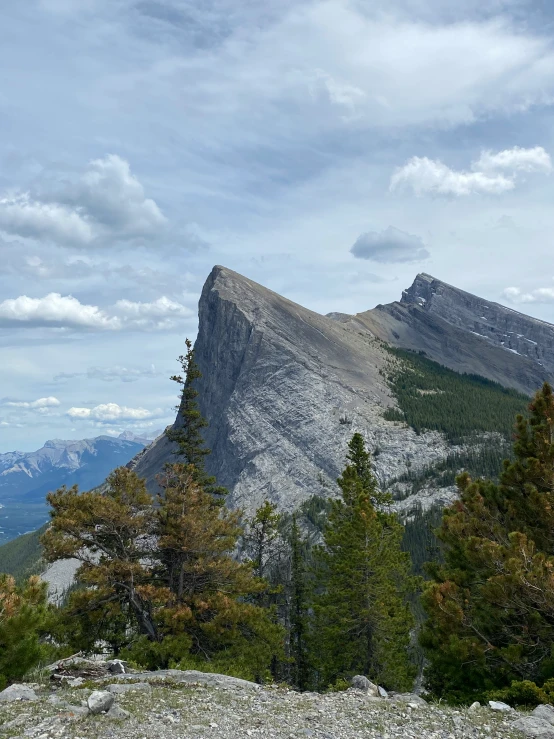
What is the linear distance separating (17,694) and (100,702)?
10.6 ft

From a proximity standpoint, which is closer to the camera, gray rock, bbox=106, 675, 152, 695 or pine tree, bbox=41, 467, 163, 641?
gray rock, bbox=106, 675, 152, 695

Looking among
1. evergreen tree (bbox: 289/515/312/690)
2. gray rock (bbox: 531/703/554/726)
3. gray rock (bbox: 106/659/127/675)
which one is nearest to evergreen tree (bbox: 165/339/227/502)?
evergreen tree (bbox: 289/515/312/690)

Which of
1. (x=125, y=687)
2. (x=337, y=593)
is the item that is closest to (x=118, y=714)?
(x=125, y=687)

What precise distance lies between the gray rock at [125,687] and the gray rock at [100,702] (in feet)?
6.07

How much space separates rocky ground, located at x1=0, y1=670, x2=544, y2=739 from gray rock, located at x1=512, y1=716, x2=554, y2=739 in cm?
2

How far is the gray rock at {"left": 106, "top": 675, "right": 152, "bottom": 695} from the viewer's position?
13055 mm

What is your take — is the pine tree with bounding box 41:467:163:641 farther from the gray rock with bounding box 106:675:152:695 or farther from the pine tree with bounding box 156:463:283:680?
the gray rock with bounding box 106:675:152:695

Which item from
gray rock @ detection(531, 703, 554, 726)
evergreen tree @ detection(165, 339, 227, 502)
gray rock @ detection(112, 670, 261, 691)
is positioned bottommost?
gray rock @ detection(112, 670, 261, 691)

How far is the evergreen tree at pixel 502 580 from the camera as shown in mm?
A: 15289

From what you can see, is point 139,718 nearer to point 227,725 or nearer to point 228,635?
point 227,725

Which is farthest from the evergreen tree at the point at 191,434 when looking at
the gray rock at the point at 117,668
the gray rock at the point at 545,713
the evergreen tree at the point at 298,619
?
the gray rock at the point at 545,713

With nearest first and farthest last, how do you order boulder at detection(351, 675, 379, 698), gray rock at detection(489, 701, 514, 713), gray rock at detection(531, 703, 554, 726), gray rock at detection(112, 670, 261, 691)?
1. gray rock at detection(531, 703, 554, 726)
2. gray rock at detection(489, 701, 514, 713)
3. gray rock at detection(112, 670, 261, 691)
4. boulder at detection(351, 675, 379, 698)

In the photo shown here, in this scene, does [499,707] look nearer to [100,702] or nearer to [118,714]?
[118,714]

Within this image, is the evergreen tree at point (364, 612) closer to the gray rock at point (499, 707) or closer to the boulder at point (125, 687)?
the gray rock at point (499, 707)
